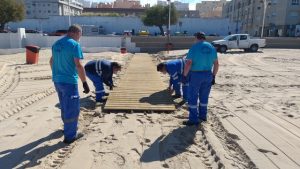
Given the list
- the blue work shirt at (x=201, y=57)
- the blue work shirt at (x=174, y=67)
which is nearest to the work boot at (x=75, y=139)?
the blue work shirt at (x=201, y=57)

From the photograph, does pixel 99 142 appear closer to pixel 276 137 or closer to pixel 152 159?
pixel 152 159

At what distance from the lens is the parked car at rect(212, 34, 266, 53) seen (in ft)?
87.5

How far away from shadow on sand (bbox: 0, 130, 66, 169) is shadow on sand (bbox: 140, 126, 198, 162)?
1496 millimetres

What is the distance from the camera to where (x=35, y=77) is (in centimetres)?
1262

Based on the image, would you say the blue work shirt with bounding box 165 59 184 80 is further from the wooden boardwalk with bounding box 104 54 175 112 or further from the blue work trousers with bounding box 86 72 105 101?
the blue work trousers with bounding box 86 72 105 101

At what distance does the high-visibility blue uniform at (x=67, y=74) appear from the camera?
4.77 meters

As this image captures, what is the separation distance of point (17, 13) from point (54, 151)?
31.7 meters

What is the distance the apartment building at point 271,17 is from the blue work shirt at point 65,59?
56597 millimetres

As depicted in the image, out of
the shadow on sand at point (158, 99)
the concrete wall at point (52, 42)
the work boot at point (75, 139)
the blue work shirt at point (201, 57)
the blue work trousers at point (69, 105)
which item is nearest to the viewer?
the blue work trousers at point (69, 105)

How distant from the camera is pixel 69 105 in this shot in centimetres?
493

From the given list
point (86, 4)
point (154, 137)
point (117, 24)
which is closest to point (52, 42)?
point (154, 137)

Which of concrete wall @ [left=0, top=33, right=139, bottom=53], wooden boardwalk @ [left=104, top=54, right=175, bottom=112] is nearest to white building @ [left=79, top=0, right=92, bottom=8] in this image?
concrete wall @ [left=0, top=33, right=139, bottom=53]

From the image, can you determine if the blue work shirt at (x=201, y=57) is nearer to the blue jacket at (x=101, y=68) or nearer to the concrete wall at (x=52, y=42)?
the blue jacket at (x=101, y=68)

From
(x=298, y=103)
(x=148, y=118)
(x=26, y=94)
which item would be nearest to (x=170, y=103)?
(x=148, y=118)
